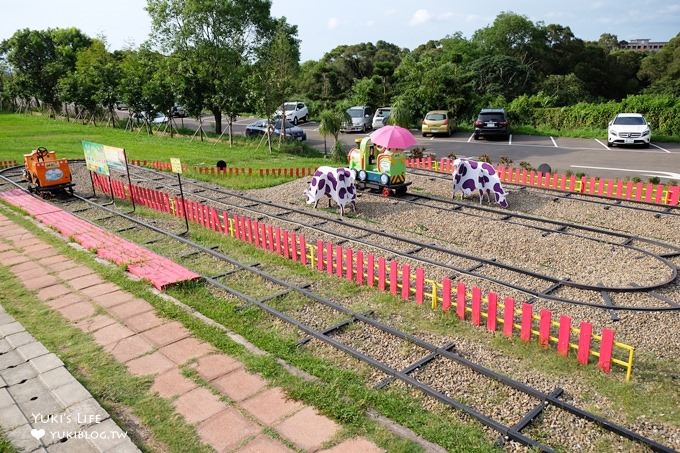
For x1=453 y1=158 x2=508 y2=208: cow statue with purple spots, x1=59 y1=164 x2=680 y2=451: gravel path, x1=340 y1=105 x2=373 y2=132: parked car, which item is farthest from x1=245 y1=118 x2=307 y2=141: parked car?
x1=453 y1=158 x2=508 y2=208: cow statue with purple spots

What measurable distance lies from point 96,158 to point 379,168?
27.7ft

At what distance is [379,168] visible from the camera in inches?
627

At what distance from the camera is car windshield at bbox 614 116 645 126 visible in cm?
2594

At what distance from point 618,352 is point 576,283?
2262 millimetres

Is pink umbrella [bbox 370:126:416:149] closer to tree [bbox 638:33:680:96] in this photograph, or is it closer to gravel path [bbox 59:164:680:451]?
gravel path [bbox 59:164:680:451]

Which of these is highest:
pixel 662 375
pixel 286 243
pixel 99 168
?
pixel 99 168

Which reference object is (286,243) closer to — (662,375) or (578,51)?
(662,375)

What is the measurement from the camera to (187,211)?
1352 cm

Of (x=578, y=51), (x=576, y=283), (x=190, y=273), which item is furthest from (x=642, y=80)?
(x=190, y=273)

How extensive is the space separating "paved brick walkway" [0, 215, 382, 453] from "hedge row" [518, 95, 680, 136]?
29.6m

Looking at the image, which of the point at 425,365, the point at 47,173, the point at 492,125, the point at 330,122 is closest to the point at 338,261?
the point at 425,365

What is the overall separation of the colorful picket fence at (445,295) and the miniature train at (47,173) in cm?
553

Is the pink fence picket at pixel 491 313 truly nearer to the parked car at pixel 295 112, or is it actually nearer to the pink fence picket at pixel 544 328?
the pink fence picket at pixel 544 328

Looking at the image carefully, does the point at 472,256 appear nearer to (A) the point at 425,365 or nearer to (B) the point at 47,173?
(A) the point at 425,365
